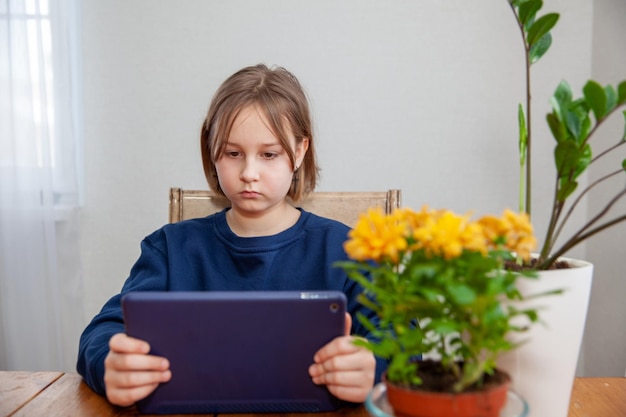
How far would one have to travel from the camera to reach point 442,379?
0.51m

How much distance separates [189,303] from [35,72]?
64.3 inches

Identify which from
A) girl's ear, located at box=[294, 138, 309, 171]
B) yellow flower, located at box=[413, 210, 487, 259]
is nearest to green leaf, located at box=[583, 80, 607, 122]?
yellow flower, located at box=[413, 210, 487, 259]

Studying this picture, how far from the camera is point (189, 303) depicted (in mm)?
632

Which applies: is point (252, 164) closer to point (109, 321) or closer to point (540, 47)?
point (109, 321)

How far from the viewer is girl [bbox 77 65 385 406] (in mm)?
1061

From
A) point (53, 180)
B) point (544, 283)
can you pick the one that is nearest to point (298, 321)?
point (544, 283)

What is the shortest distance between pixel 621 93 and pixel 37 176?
1.84 m

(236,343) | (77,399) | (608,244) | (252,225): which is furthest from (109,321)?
(608,244)

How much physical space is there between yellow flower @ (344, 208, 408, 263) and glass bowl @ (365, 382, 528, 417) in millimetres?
124

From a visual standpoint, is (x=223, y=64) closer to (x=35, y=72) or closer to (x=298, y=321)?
(x=35, y=72)

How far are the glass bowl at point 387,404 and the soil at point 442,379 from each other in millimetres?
26

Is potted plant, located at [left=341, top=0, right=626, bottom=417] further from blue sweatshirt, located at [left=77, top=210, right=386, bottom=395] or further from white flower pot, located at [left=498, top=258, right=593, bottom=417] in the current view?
blue sweatshirt, located at [left=77, top=210, right=386, bottom=395]

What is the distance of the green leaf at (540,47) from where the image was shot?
752 mm

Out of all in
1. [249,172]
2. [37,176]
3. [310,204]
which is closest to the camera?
[249,172]
